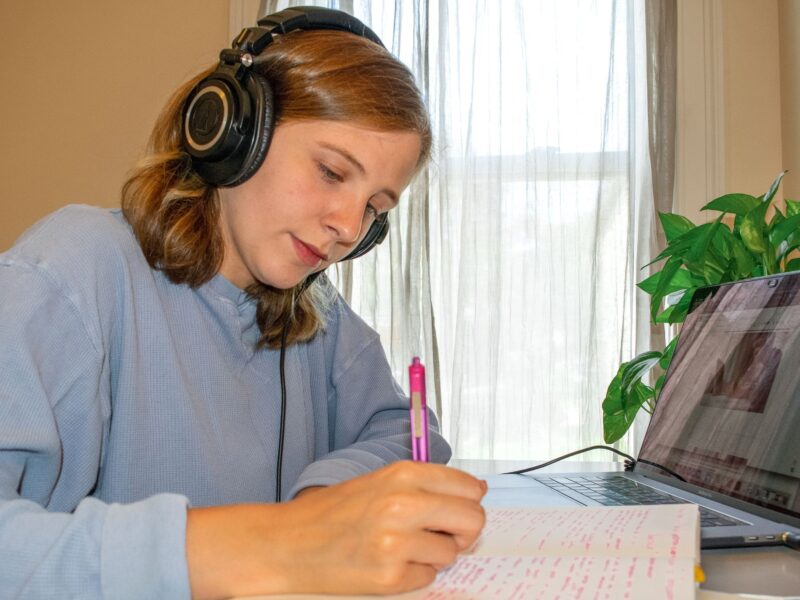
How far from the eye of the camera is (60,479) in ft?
2.47

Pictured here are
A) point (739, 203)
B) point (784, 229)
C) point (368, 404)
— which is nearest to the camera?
point (368, 404)

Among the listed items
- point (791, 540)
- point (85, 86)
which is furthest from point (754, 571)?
point (85, 86)

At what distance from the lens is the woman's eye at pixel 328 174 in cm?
88

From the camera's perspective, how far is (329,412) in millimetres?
1138

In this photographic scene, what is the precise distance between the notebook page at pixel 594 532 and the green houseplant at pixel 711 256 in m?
0.62

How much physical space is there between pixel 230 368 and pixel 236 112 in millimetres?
301

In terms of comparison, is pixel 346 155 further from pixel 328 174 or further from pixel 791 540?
pixel 791 540

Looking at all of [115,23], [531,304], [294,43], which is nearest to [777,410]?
[294,43]

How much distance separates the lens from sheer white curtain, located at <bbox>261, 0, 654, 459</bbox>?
2400 millimetres

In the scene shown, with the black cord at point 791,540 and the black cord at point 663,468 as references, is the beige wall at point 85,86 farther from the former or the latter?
the black cord at point 791,540

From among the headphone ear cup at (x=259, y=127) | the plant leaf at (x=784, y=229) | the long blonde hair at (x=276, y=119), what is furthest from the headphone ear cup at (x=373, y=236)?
the plant leaf at (x=784, y=229)

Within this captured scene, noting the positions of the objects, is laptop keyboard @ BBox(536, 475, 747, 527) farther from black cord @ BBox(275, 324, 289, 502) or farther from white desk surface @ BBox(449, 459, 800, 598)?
black cord @ BBox(275, 324, 289, 502)

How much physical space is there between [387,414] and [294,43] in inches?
20.3

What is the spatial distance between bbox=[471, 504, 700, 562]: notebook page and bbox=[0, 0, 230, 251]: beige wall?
227cm
